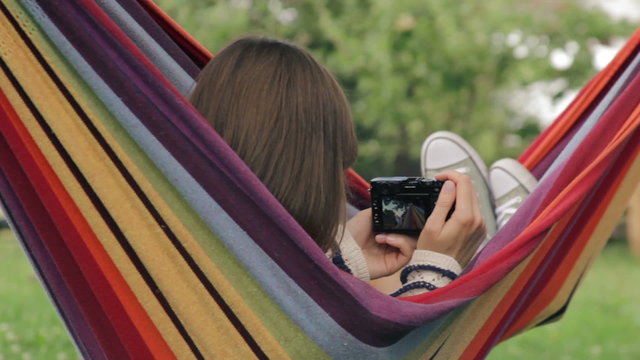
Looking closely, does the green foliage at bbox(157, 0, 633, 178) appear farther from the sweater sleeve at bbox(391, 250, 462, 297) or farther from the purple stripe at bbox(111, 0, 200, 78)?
the sweater sleeve at bbox(391, 250, 462, 297)

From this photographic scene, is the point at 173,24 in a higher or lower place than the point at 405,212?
higher

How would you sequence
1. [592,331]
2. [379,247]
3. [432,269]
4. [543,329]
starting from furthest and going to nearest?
[543,329] → [592,331] → [379,247] → [432,269]

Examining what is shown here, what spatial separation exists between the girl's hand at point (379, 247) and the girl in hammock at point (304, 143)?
2.4 inches

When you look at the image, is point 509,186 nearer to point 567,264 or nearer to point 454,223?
point 567,264

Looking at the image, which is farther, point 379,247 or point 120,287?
point 379,247

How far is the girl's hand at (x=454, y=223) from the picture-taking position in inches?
59.0

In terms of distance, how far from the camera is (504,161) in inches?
84.7

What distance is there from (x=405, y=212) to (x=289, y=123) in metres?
0.28

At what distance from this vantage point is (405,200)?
5.07 feet

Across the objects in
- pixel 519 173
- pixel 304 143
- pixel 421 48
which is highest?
pixel 304 143

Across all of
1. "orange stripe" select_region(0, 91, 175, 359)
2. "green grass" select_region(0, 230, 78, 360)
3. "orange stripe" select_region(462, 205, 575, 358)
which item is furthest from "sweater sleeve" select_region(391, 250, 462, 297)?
"green grass" select_region(0, 230, 78, 360)

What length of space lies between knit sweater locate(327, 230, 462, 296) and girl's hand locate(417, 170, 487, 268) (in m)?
0.02

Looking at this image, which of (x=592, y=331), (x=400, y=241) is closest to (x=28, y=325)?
(x=592, y=331)

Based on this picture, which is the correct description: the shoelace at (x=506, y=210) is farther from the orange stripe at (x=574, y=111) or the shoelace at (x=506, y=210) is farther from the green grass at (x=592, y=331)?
the green grass at (x=592, y=331)
